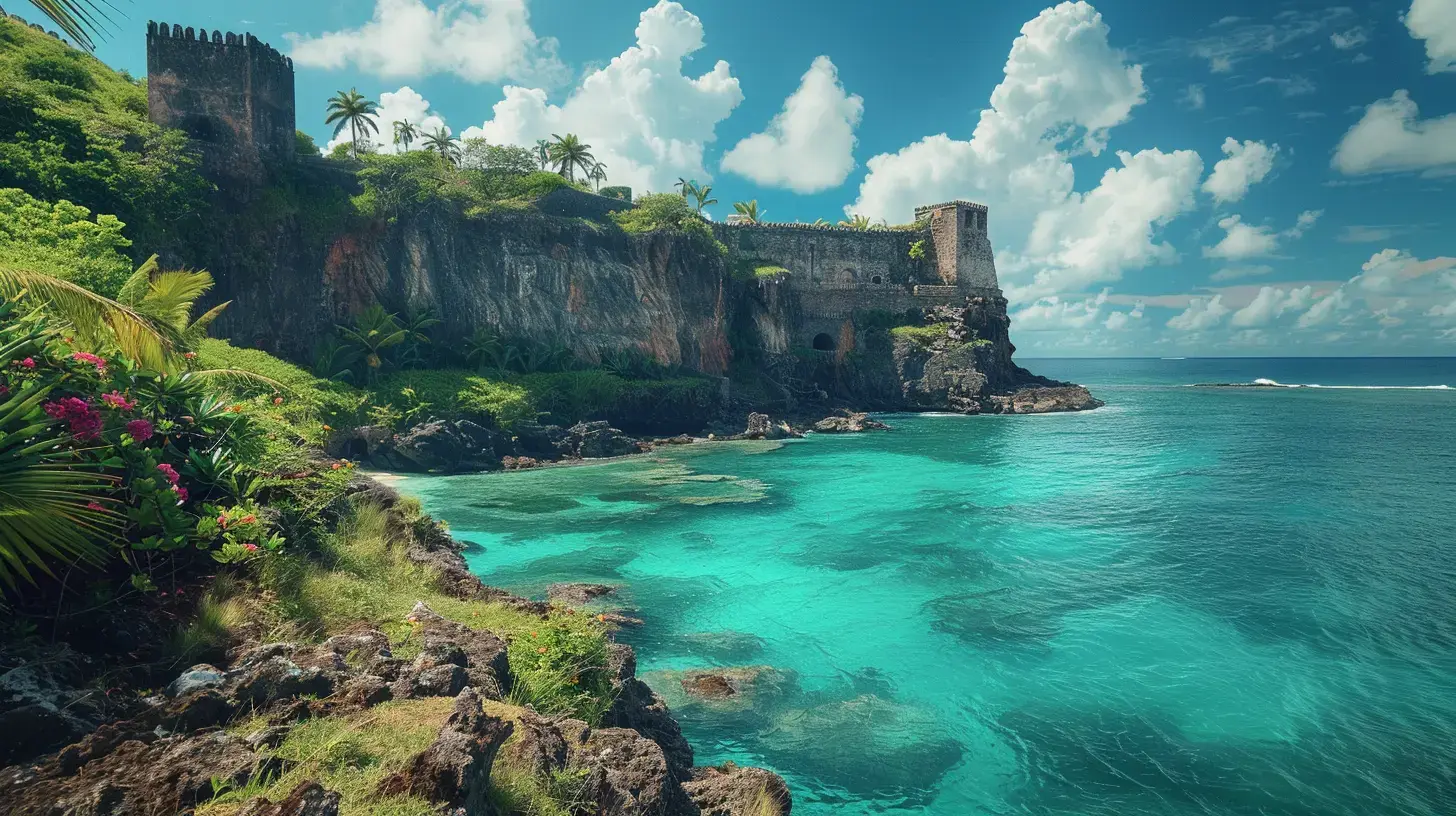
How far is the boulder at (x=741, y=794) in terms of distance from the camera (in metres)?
6.14

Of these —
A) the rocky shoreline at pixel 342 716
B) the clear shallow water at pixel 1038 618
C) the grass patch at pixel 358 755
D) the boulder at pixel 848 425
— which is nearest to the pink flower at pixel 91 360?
the rocky shoreline at pixel 342 716

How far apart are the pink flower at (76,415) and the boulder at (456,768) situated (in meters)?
3.72

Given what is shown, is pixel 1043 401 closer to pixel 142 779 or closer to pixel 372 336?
pixel 372 336

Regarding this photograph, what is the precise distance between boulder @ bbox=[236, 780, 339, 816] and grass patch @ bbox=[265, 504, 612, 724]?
292cm

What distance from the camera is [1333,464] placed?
3119 cm

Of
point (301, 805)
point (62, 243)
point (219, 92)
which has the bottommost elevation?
point (301, 805)

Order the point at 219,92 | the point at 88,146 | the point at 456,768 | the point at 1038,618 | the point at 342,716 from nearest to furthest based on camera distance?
the point at 456,768 → the point at 342,716 → the point at 1038,618 → the point at 88,146 → the point at 219,92

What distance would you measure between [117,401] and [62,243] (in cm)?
1057

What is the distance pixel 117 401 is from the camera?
605 centimetres

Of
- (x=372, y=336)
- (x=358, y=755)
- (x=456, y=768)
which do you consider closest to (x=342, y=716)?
(x=358, y=755)

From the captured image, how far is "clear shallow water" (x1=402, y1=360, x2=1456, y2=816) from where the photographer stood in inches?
348

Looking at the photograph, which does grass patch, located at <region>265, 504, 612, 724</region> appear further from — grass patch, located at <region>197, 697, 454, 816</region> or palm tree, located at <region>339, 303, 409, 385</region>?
palm tree, located at <region>339, 303, 409, 385</region>

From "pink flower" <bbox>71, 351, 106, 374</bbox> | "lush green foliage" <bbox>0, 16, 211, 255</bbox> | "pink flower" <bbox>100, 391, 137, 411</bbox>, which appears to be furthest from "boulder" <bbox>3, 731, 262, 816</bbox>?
"lush green foliage" <bbox>0, 16, 211, 255</bbox>

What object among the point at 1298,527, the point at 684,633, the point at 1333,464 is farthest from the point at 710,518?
the point at 1333,464
